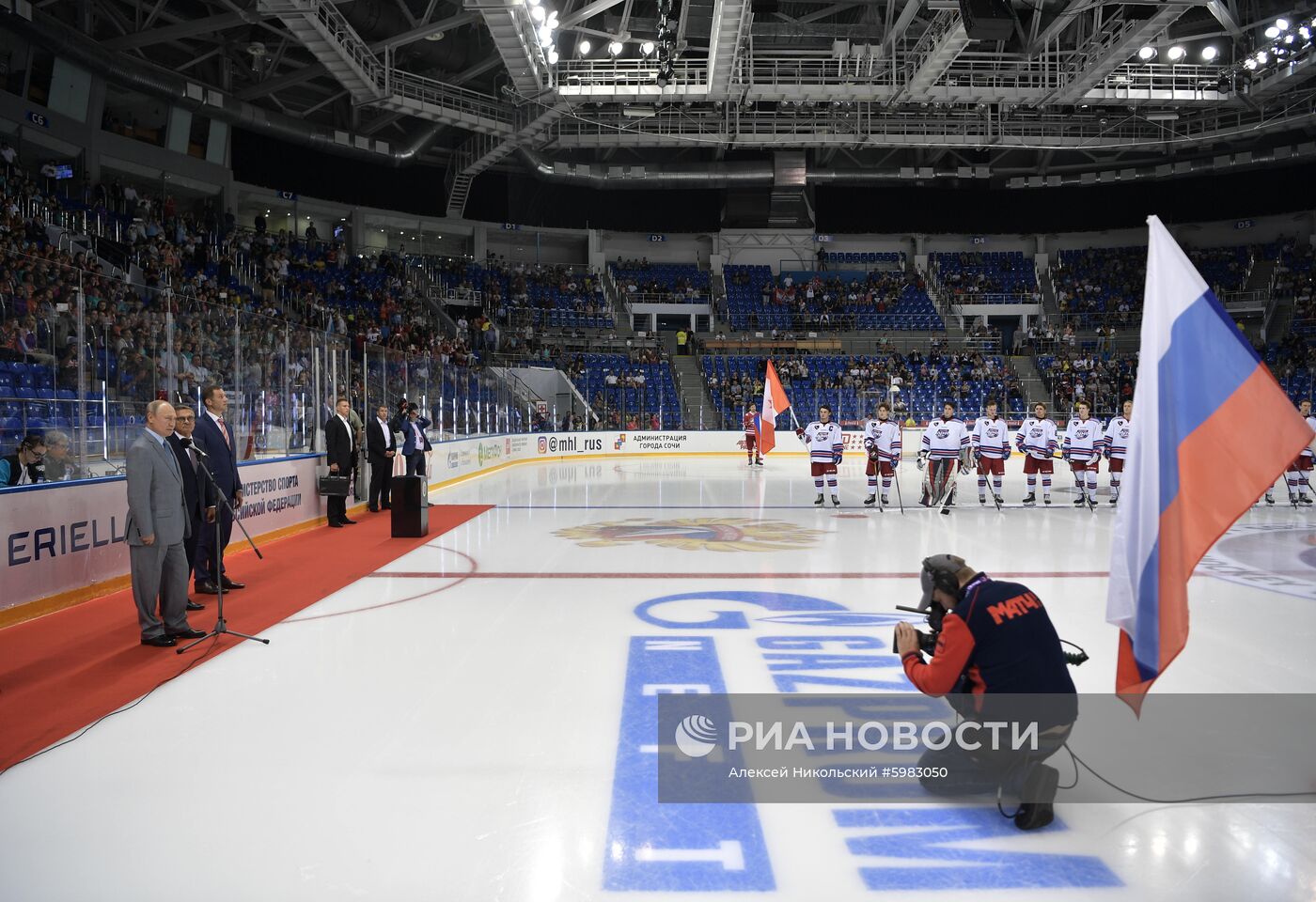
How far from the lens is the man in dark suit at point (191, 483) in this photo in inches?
247

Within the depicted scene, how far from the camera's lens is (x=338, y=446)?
11.8 metres

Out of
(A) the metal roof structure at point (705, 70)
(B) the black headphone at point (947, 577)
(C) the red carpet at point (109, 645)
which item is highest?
(A) the metal roof structure at point (705, 70)

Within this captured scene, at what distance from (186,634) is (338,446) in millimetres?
5948

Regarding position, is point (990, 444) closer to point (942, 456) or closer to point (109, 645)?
point (942, 456)

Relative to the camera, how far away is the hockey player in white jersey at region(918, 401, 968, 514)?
14.2 m

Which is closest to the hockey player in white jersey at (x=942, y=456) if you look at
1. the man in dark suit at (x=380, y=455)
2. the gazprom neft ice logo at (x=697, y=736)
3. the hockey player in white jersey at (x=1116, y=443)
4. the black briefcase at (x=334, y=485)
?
the hockey player in white jersey at (x=1116, y=443)

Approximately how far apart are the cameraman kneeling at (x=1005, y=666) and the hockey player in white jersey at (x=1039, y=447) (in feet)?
43.6

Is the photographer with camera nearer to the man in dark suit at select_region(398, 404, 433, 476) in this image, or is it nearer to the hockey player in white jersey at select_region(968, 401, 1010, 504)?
the man in dark suit at select_region(398, 404, 433, 476)

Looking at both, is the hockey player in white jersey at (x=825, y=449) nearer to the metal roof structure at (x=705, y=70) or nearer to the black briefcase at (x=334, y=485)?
the black briefcase at (x=334, y=485)

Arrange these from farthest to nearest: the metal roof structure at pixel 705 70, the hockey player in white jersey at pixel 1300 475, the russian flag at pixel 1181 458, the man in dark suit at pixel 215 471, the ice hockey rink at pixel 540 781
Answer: the metal roof structure at pixel 705 70, the hockey player in white jersey at pixel 1300 475, the man in dark suit at pixel 215 471, the russian flag at pixel 1181 458, the ice hockey rink at pixel 540 781

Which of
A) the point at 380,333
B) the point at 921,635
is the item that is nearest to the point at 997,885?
the point at 921,635

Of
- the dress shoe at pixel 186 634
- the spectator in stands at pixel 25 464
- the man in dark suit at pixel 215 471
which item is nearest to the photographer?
the dress shoe at pixel 186 634

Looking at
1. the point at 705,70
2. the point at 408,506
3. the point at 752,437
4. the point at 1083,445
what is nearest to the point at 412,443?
the point at 408,506

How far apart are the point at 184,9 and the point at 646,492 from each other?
69.1ft
